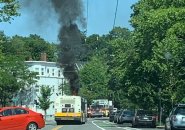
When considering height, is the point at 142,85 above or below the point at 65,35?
below

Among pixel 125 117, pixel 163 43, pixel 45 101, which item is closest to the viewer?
pixel 163 43

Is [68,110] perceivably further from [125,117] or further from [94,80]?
[94,80]

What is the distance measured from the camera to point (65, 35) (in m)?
63.9

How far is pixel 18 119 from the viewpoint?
30469mm

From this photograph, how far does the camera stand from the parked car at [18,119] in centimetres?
2991

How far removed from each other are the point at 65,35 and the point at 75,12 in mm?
6354

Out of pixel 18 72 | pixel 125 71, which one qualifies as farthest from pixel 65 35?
pixel 18 72

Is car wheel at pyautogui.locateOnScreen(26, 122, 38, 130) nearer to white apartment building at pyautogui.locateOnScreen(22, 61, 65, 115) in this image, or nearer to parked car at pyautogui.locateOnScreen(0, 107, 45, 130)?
parked car at pyautogui.locateOnScreen(0, 107, 45, 130)

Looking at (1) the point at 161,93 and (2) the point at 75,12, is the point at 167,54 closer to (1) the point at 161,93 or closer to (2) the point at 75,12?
(1) the point at 161,93

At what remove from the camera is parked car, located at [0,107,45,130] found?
29906mm

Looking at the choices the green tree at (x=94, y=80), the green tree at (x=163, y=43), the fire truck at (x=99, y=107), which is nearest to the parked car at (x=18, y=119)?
the green tree at (x=163, y=43)

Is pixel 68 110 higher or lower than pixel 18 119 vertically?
higher

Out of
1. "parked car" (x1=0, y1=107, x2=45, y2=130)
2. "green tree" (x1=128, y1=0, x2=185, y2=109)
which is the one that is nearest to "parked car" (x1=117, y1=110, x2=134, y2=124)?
"green tree" (x1=128, y1=0, x2=185, y2=109)

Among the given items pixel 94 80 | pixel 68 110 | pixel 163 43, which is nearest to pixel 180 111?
pixel 163 43
